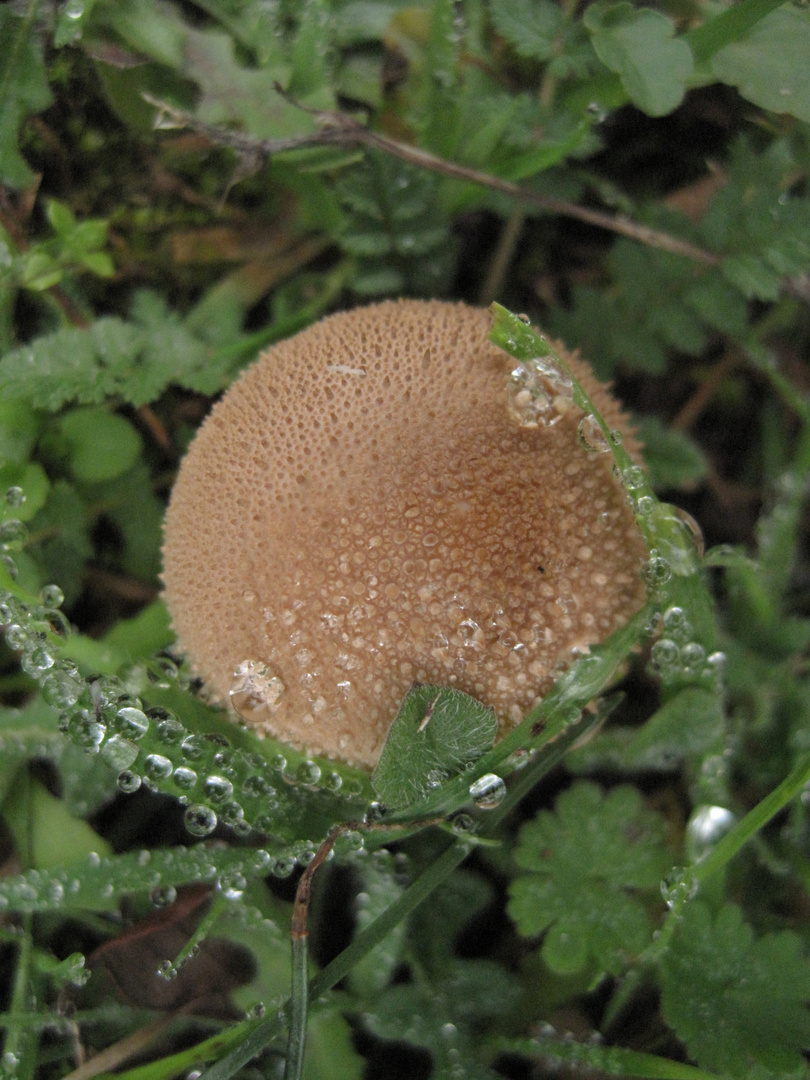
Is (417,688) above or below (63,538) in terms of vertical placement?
above

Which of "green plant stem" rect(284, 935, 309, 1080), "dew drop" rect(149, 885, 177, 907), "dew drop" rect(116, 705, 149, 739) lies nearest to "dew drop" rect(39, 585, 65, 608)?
"dew drop" rect(116, 705, 149, 739)

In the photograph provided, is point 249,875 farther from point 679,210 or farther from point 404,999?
point 679,210

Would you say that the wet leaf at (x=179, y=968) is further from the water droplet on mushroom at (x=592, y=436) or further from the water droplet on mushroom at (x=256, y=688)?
the water droplet on mushroom at (x=592, y=436)

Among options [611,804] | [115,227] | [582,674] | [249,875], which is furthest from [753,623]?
[115,227]

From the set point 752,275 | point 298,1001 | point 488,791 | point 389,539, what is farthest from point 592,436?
point 298,1001

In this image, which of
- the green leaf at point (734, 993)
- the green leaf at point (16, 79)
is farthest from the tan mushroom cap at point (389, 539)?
the green leaf at point (16, 79)

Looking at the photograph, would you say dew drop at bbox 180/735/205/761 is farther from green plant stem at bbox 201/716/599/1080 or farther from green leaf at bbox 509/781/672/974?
green leaf at bbox 509/781/672/974

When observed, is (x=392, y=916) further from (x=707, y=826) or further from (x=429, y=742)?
(x=707, y=826)
